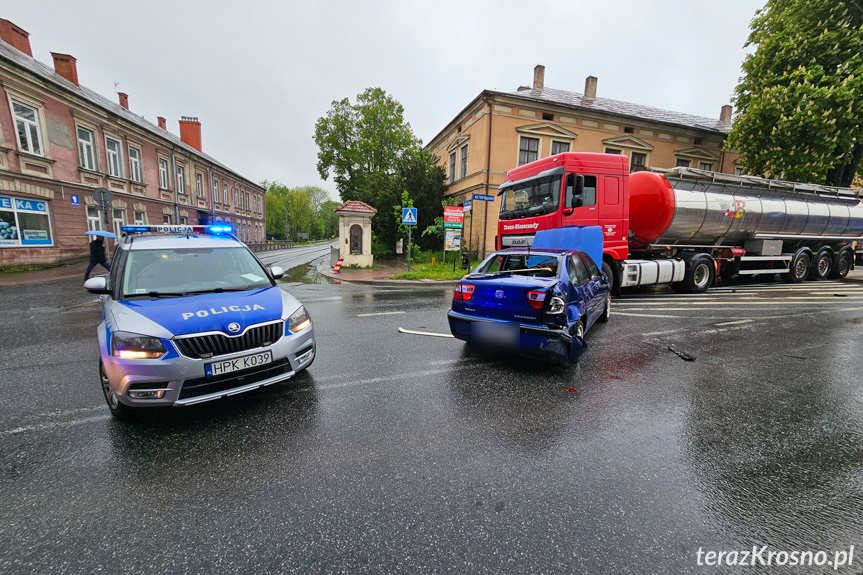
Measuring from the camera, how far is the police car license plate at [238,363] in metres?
3.07

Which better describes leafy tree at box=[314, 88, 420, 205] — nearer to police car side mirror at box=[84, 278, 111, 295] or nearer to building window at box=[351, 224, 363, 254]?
building window at box=[351, 224, 363, 254]

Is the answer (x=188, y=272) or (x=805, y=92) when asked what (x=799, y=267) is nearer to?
(x=805, y=92)

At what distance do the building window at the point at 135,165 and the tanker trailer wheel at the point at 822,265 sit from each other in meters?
35.3

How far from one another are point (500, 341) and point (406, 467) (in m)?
2.26

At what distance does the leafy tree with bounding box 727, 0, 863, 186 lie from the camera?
15.4 m

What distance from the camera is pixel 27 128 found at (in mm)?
15734

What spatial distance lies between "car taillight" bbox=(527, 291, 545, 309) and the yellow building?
678 inches

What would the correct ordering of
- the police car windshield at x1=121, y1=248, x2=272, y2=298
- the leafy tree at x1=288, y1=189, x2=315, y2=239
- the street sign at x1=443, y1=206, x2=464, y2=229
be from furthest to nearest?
the leafy tree at x1=288, y1=189, x2=315, y2=239 < the street sign at x1=443, y1=206, x2=464, y2=229 < the police car windshield at x1=121, y1=248, x2=272, y2=298

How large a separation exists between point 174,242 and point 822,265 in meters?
21.8

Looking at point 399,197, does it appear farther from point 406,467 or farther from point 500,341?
point 406,467

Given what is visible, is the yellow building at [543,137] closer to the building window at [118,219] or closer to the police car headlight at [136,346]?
the police car headlight at [136,346]

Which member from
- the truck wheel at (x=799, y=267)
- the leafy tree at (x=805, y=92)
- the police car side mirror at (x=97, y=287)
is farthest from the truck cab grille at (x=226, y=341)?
the leafy tree at (x=805, y=92)

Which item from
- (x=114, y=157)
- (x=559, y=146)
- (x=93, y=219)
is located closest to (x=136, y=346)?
(x=93, y=219)

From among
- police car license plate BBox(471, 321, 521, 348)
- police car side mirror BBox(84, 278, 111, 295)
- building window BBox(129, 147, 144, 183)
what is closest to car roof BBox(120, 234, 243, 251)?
police car side mirror BBox(84, 278, 111, 295)
